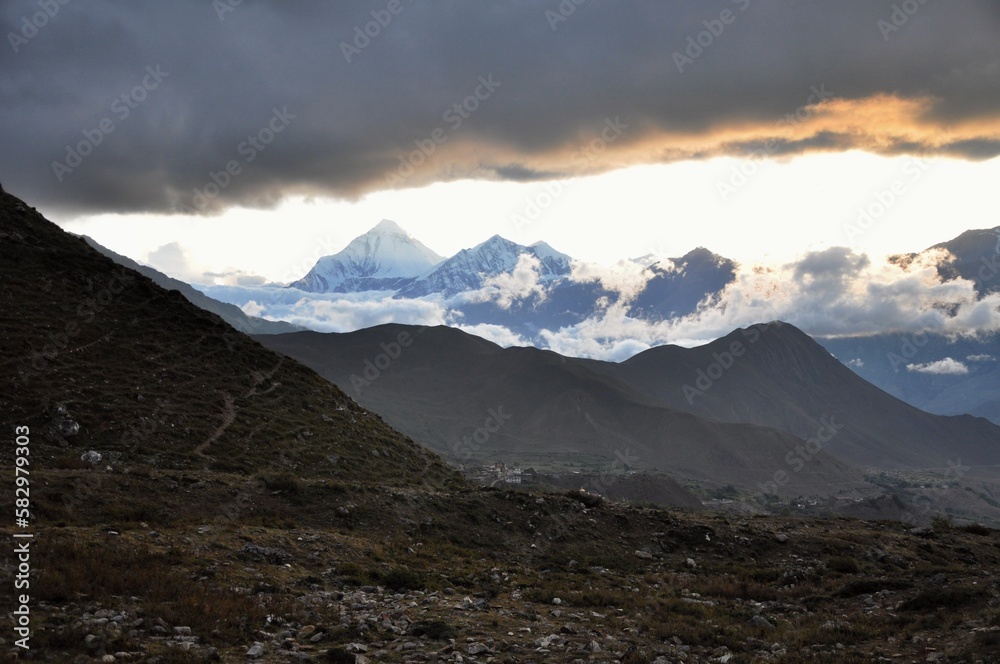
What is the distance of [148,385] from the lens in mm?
55500

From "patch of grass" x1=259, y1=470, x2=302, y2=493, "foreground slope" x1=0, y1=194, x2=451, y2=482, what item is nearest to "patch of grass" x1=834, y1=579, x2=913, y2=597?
"patch of grass" x1=259, y1=470, x2=302, y2=493

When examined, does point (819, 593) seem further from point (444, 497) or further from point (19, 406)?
point (19, 406)

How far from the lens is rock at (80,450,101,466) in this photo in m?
41.6

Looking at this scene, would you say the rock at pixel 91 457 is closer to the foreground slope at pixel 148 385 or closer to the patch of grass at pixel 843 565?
the foreground slope at pixel 148 385

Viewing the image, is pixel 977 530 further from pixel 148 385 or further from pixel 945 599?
pixel 148 385

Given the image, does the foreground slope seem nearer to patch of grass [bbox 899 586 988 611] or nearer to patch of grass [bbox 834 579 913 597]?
patch of grass [bbox 834 579 913 597]

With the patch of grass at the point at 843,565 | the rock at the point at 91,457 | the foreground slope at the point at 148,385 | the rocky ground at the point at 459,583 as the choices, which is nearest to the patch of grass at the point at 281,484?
the rocky ground at the point at 459,583

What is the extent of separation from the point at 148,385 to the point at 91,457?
14243mm

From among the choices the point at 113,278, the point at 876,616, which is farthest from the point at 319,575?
the point at 113,278

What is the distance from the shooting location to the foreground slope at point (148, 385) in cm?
4722

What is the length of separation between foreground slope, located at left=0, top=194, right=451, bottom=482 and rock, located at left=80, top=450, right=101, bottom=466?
1036 millimetres

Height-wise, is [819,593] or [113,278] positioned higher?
[113,278]

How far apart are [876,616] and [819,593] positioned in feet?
17.2

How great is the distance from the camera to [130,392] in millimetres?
53000
